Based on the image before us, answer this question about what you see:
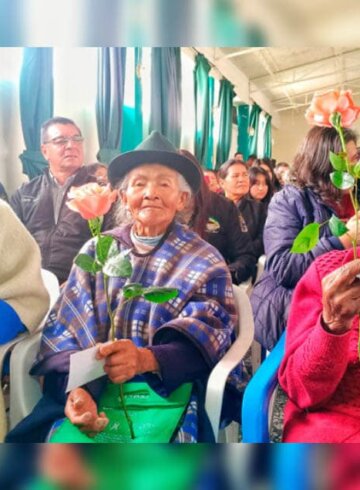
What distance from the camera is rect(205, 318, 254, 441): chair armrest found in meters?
1.19

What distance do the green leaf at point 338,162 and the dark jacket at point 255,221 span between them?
0.19 metres

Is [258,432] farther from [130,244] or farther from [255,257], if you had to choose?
[130,244]

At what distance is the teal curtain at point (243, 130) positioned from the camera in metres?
1.25

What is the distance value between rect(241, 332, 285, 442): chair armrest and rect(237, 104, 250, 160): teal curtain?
1.65 feet

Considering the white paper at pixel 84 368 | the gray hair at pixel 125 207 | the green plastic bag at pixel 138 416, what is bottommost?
the green plastic bag at pixel 138 416

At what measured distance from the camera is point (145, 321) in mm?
1217

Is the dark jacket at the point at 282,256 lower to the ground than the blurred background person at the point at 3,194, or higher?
lower

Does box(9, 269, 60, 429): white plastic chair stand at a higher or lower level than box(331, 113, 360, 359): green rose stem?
lower

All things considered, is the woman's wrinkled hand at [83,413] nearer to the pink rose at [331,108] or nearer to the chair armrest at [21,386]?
the chair armrest at [21,386]

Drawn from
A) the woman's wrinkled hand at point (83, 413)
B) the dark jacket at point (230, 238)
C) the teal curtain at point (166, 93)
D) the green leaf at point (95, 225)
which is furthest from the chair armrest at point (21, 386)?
the teal curtain at point (166, 93)

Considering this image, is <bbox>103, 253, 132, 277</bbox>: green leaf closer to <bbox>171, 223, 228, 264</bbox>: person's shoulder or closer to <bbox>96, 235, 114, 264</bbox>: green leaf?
<bbox>96, 235, 114, 264</bbox>: green leaf

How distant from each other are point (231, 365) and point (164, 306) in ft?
0.71

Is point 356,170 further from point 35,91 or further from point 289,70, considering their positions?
point 35,91

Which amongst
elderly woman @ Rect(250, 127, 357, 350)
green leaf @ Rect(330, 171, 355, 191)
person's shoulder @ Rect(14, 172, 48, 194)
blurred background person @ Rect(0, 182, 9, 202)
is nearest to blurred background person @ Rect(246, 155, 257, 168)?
elderly woman @ Rect(250, 127, 357, 350)
